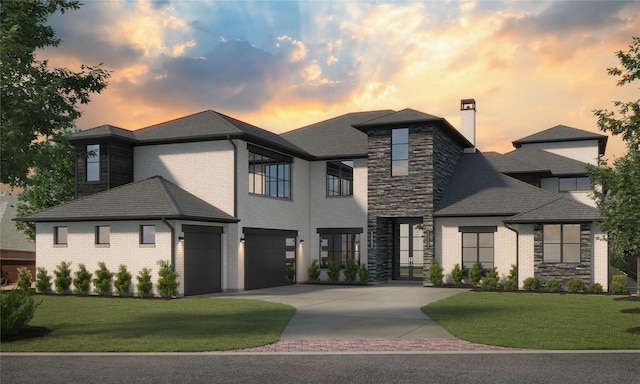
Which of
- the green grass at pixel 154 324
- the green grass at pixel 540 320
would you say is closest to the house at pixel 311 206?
the green grass at pixel 154 324

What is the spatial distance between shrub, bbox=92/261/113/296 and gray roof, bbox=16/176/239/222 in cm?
212

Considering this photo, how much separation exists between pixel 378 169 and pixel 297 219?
16.7 feet

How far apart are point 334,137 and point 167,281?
15.1 m

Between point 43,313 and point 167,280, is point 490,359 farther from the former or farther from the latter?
point 167,280

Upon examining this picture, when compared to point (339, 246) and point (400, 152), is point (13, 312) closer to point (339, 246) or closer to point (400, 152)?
point (400, 152)

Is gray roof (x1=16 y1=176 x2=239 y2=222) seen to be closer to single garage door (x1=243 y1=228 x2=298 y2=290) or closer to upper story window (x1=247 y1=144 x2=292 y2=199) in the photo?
single garage door (x1=243 y1=228 x2=298 y2=290)

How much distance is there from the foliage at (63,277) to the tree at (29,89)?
39.2 feet

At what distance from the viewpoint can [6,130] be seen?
14250 mm

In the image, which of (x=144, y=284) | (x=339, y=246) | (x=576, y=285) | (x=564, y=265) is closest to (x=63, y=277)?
(x=144, y=284)

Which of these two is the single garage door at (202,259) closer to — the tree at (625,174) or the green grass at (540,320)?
the green grass at (540,320)

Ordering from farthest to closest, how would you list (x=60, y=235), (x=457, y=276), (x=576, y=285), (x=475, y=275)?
(x=457, y=276), (x=475, y=275), (x=60, y=235), (x=576, y=285)

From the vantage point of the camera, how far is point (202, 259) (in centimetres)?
2681

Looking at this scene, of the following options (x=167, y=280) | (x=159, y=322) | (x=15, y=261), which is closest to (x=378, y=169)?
(x=167, y=280)

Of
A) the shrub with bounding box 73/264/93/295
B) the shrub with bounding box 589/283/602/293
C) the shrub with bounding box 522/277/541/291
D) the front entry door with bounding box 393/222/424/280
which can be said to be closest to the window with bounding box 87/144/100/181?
the shrub with bounding box 73/264/93/295
